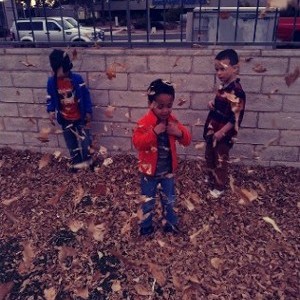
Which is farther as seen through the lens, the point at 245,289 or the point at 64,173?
the point at 64,173

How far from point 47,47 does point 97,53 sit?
0.78 metres

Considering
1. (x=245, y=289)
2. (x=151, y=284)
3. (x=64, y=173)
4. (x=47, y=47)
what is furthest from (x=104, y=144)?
(x=245, y=289)

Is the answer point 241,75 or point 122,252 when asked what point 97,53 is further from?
point 122,252

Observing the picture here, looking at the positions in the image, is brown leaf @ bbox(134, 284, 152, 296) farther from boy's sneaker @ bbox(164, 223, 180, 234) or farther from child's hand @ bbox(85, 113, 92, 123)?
child's hand @ bbox(85, 113, 92, 123)

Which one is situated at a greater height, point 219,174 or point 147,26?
point 147,26

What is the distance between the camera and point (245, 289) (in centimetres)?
281

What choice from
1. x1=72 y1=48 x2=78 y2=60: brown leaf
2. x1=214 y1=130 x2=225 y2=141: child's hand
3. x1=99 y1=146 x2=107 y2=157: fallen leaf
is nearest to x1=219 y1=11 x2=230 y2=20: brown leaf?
x1=214 y1=130 x2=225 y2=141: child's hand

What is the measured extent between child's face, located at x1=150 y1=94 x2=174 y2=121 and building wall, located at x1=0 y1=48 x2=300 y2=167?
152cm

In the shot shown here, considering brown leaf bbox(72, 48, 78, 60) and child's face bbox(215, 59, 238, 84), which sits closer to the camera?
child's face bbox(215, 59, 238, 84)

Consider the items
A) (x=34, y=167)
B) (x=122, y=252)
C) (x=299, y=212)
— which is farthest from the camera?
(x=34, y=167)

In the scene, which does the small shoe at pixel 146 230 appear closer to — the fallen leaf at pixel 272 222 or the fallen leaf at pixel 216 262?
the fallen leaf at pixel 216 262

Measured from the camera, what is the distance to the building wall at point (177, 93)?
13.5 feet

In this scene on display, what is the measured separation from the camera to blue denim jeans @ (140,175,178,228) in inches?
123


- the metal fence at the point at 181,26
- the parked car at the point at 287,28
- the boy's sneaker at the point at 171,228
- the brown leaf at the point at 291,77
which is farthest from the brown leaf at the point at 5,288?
the parked car at the point at 287,28
